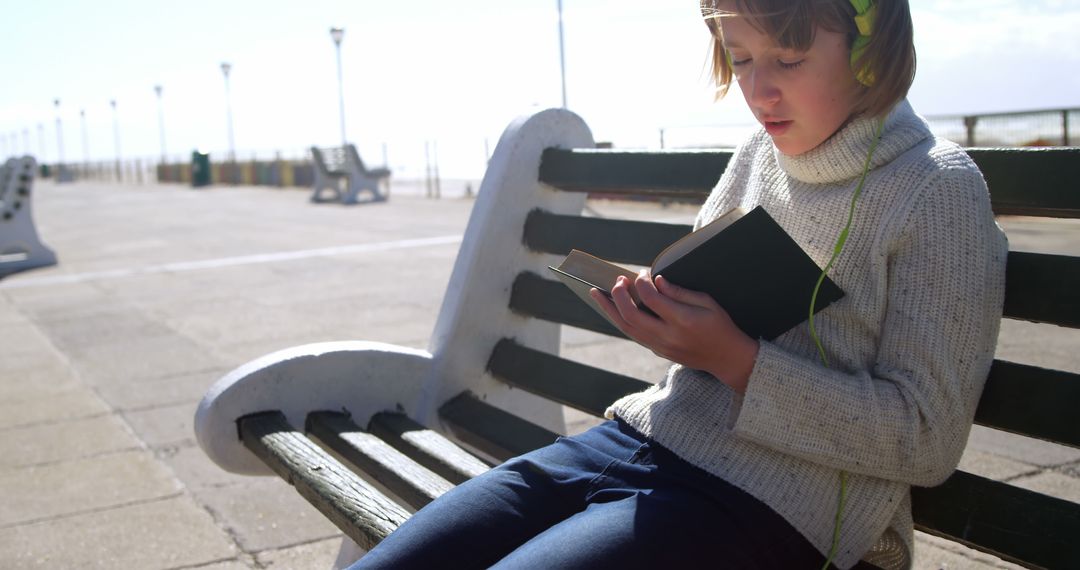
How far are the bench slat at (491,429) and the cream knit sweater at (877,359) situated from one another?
0.97m

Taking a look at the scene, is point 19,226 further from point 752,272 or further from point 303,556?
point 752,272

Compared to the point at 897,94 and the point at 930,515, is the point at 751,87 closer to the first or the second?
the point at 897,94

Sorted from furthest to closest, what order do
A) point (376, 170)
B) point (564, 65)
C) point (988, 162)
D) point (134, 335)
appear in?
point (376, 170), point (564, 65), point (134, 335), point (988, 162)

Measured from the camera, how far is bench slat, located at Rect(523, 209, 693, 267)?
2.45m

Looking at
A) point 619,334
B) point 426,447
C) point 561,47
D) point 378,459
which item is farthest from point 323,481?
point 561,47

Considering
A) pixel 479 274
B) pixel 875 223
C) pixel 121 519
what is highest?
pixel 875 223

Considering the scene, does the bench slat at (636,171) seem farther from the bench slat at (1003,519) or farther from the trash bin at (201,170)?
the trash bin at (201,170)

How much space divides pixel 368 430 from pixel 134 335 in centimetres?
442

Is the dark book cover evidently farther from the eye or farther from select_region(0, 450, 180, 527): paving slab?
select_region(0, 450, 180, 527): paving slab

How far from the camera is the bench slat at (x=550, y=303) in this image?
8.71 ft

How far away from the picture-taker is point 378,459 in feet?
8.05

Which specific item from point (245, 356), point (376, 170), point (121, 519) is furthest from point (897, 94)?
point (376, 170)

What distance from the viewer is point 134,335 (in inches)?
269

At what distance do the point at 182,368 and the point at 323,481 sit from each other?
3757 millimetres
